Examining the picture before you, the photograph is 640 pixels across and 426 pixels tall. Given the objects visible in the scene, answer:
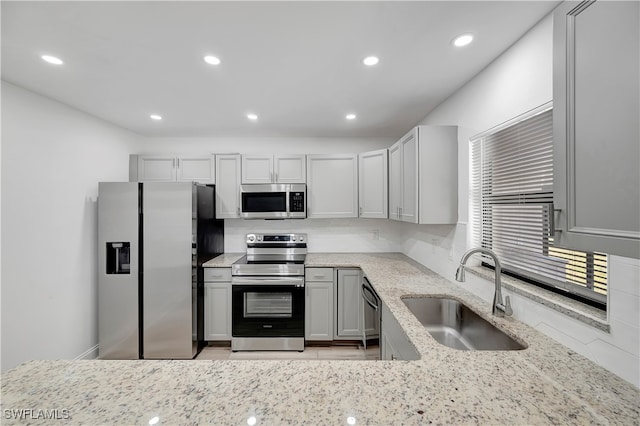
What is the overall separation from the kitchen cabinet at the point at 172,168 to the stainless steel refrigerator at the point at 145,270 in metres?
0.58

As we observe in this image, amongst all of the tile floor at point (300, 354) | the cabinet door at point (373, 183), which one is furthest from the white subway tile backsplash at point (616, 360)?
the cabinet door at point (373, 183)

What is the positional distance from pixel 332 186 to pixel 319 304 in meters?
1.42

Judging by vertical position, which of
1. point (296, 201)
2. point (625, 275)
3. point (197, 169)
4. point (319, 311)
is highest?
point (197, 169)

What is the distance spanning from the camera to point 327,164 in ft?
10.2

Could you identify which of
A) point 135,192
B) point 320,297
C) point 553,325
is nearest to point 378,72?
point 553,325

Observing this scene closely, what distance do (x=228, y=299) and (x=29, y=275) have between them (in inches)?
63.0

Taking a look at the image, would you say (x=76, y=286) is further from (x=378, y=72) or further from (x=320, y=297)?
(x=378, y=72)

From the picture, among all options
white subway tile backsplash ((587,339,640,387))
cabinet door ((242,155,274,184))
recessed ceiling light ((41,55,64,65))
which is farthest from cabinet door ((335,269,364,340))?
recessed ceiling light ((41,55,64,65))

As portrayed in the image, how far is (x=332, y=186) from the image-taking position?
10.3 feet

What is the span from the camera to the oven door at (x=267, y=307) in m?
2.67

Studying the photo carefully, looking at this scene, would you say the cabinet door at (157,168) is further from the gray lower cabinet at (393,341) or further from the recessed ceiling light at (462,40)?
the recessed ceiling light at (462,40)

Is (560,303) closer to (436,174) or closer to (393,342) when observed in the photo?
(393,342)

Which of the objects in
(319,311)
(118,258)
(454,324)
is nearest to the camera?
(454,324)

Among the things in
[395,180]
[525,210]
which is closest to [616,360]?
[525,210]
